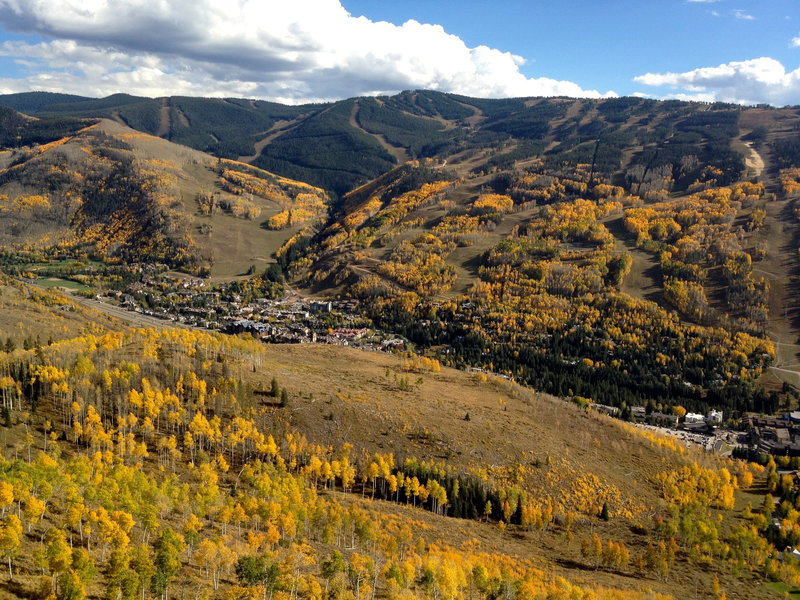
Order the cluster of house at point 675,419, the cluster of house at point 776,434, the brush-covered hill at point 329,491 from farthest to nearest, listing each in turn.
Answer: the cluster of house at point 675,419 < the cluster of house at point 776,434 < the brush-covered hill at point 329,491

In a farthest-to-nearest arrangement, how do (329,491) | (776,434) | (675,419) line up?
(675,419), (776,434), (329,491)

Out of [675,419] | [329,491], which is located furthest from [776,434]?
[329,491]

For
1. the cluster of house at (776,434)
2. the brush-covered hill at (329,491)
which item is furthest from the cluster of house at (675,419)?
the brush-covered hill at (329,491)

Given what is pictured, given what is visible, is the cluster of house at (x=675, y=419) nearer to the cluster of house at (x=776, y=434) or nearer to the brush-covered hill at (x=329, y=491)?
the cluster of house at (x=776, y=434)

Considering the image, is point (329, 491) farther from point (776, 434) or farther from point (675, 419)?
point (776, 434)

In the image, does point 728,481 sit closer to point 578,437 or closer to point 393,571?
point 578,437
